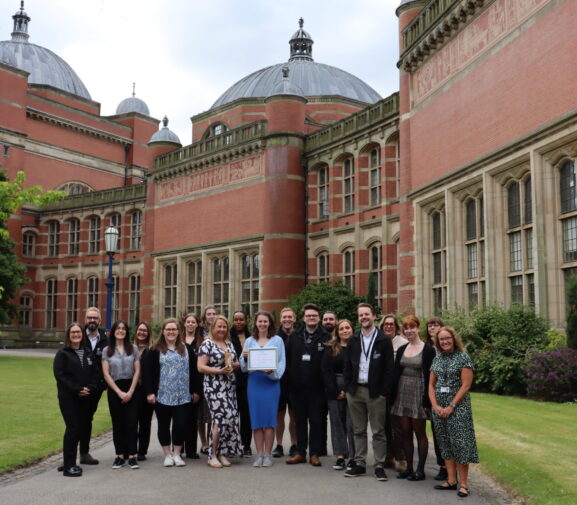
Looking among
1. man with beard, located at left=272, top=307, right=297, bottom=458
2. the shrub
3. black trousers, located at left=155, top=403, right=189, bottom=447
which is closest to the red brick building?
the shrub

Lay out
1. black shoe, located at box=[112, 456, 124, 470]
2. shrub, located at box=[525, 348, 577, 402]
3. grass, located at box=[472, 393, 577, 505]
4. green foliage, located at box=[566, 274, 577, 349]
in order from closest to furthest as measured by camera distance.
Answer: grass, located at box=[472, 393, 577, 505], black shoe, located at box=[112, 456, 124, 470], shrub, located at box=[525, 348, 577, 402], green foliage, located at box=[566, 274, 577, 349]

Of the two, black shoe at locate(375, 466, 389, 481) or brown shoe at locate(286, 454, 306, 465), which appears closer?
black shoe at locate(375, 466, 389, 481)

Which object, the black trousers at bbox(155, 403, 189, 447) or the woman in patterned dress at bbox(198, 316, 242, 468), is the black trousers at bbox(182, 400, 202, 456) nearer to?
the black trousers at bbox(155, 403, 189, 447)

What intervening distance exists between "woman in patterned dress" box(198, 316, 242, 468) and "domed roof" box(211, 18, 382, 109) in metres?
32.7

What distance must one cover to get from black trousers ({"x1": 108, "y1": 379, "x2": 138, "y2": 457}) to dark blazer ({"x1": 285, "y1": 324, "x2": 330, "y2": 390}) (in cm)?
201

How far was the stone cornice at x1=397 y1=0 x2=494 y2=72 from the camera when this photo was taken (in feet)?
60.3

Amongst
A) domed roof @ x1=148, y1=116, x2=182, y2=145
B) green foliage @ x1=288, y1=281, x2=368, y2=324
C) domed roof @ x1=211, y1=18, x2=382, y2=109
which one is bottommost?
green foliage @ x1=288, y1=281, x2=368, y2=324

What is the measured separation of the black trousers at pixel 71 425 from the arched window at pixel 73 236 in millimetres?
37234

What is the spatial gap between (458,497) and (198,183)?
27884mm

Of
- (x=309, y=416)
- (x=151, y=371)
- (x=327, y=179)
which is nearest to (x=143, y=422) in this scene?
(x=151, y=371)

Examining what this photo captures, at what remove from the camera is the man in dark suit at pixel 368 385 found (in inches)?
301

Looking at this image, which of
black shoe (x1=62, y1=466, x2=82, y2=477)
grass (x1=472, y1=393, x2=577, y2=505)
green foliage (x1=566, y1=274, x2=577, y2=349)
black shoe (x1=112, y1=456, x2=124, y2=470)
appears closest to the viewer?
grass (x1=472, y1=393, x2=577, y2=505)

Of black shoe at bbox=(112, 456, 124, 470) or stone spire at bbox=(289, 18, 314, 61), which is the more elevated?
stone spire at bbox=(289, 18, 314, 61)

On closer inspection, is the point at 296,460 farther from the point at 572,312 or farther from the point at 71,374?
the point at 572,312
